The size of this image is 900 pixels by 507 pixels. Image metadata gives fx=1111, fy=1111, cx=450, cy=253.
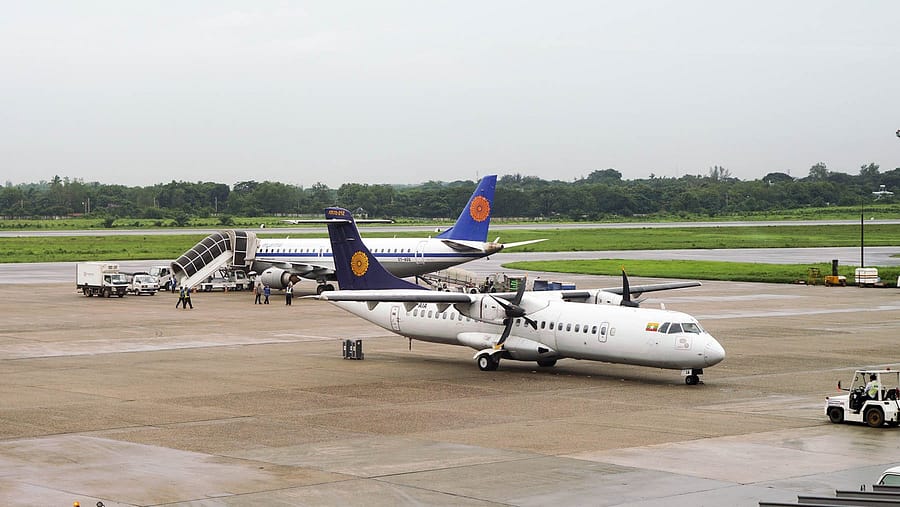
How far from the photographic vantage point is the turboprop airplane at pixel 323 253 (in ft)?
236

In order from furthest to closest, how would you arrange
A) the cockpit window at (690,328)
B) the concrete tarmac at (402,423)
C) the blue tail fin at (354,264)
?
the blue tail fin at (354,264) → the cockpit window at (690,328) → the concrete tarmac at (402,423)

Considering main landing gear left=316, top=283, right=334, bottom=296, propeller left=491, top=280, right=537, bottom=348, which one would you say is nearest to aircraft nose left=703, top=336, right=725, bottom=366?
propeller left=491, top=280, right=537, bottom=348

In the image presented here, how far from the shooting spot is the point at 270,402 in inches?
1265

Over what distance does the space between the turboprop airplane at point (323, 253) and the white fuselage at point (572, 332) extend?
29.8 m

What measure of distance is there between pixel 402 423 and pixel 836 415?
442 inches

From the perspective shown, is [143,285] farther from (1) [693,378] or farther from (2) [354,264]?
(1) [693,378]

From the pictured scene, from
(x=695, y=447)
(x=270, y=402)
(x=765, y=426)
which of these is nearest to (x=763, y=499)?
(x=695, y=447)

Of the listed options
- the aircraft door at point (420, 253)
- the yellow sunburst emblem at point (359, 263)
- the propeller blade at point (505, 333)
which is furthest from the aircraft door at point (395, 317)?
the aircraft door at point (420, 253)

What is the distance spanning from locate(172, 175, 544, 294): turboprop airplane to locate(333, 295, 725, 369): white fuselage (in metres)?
29.8

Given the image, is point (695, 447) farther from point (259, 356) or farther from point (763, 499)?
point (259, 356)

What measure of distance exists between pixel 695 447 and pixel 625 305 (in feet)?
48.1

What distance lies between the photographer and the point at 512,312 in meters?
37.8

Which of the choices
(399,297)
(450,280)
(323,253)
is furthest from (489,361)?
(450,280)

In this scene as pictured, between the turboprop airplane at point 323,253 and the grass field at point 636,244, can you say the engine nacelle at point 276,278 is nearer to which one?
the turboprop airplane at point 323,253
